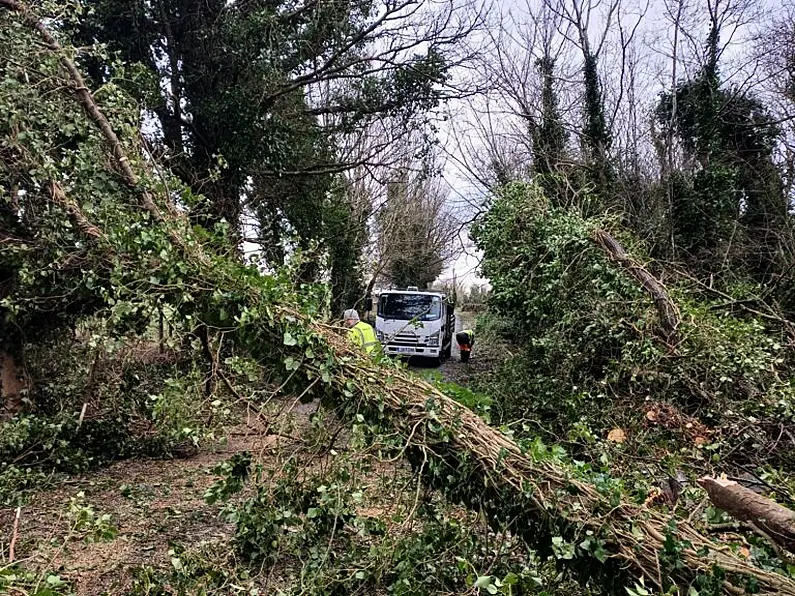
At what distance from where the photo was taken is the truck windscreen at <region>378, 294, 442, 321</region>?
15.7m

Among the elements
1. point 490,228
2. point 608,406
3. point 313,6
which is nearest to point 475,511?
point 608,406

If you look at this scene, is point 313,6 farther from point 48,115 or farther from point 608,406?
point 608,406

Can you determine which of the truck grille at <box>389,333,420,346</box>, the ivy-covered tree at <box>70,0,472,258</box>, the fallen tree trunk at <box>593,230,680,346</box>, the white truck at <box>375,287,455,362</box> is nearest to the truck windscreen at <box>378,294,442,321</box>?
the white truck at <box>375,287,455,362</box>

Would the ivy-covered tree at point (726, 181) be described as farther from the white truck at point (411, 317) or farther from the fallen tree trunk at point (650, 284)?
the white truck at point (411, 317)

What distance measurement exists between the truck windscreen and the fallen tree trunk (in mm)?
8488

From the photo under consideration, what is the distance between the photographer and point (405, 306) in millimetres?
15812

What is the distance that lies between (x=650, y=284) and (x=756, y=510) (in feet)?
14.4

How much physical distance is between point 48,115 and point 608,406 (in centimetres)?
649

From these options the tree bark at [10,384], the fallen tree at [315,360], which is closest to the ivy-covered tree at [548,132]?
the fallen tree at [315,360]

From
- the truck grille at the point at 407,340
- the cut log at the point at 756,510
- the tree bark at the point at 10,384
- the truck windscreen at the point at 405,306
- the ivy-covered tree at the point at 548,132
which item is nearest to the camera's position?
the cut log at the point at 756,510

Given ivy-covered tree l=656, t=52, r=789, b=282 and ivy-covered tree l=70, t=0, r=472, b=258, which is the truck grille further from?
ivy-covered tree l=656, t=52, r=789, b=282

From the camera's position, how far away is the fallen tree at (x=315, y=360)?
274 centimetres

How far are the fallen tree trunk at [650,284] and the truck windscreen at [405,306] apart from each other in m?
8.49

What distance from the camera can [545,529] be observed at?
9.84 ft
